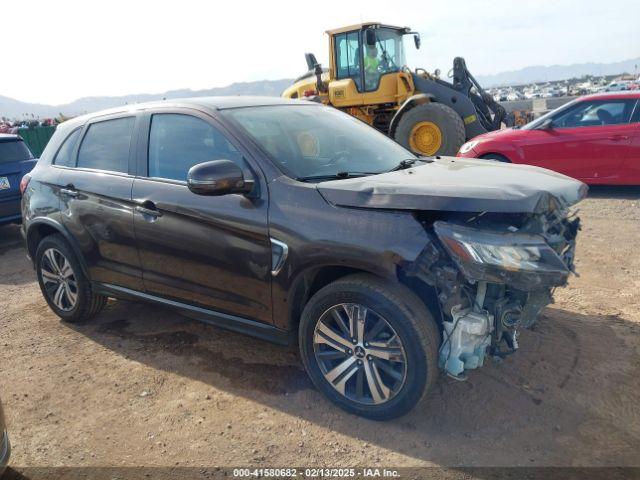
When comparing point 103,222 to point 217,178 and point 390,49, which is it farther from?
point 390,49

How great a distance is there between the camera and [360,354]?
290 centimetres

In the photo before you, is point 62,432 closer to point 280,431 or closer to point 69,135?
point 280,431

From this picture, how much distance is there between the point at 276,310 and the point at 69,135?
2.71 meters

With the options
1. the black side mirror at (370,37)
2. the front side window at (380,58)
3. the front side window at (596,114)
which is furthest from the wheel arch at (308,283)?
the front side window at (380,58)

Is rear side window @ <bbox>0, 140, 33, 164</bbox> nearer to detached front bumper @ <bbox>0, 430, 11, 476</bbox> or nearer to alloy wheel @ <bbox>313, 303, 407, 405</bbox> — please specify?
detached front bumper @ <bbox>0, 430, 11, 476</bbox>

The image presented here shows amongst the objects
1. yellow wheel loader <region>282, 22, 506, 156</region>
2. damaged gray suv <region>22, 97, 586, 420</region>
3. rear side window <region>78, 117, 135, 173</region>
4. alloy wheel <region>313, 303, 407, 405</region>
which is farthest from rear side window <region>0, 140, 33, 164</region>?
alloy wheel <region>313, 303, 407, 405</region>

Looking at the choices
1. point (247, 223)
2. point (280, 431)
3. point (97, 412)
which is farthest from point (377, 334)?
point (97, 412)

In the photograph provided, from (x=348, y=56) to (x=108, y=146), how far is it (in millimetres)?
8224

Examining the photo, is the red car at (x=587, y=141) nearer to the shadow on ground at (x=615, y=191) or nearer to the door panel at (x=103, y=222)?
the shadow on ground at (x=615, y=191)

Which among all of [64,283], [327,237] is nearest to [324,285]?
[327,237]

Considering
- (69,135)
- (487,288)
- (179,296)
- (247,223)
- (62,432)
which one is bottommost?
(62,432)

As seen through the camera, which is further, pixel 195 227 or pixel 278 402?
pixel 195 227

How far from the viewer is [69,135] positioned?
14.7 feet

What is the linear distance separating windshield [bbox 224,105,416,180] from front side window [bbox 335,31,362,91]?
24.7ft
